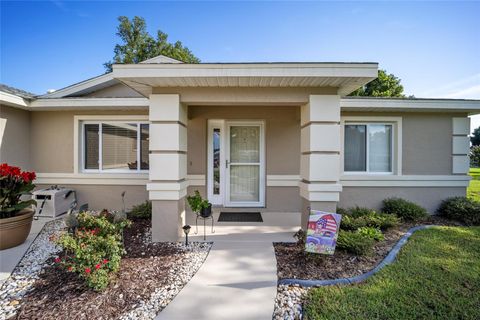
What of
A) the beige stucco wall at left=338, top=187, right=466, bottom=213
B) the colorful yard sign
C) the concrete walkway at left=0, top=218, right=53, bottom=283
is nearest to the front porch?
the colorful yard sign

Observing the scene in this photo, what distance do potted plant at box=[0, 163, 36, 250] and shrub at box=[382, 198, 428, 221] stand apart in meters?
7.70

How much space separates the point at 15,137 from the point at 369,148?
9.11 meters

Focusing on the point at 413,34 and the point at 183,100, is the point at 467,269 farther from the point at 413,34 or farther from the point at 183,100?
the point at 413,34

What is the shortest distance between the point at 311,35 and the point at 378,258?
6.21 metres

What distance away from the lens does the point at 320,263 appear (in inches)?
123

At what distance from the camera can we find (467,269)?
3.05m

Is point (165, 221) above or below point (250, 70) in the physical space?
below

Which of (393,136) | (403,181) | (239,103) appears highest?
(239,103)

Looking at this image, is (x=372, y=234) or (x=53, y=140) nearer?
(x=372, y=234)

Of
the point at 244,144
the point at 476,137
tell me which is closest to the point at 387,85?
the point at 244,144

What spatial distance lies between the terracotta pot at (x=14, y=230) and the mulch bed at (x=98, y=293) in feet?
4.12

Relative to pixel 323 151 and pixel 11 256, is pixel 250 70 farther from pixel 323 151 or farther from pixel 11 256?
pixel 11 256

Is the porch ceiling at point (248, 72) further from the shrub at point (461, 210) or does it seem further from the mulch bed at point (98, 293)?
the shrub at point (461, 210)

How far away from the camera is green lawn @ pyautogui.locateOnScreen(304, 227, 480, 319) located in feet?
7.30
